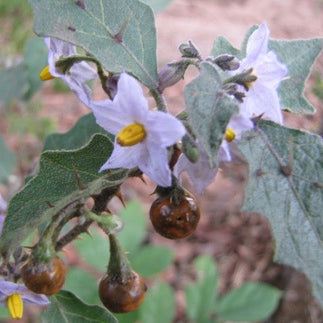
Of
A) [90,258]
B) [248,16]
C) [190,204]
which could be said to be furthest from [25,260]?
[248,16]

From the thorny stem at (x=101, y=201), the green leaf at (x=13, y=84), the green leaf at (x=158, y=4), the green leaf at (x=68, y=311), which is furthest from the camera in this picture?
the green leaf at (x=13, y=84)

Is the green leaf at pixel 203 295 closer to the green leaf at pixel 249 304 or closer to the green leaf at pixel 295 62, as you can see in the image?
the green leaf at pixel 249 304

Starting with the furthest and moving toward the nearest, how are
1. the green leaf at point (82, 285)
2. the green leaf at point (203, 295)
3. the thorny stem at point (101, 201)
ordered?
the green leaf at point (203, 295), the green leaf at point (82, 285), the thorny stem at point (101, 201)

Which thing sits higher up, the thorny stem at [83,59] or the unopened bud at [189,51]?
the unopened bud at [189,51]

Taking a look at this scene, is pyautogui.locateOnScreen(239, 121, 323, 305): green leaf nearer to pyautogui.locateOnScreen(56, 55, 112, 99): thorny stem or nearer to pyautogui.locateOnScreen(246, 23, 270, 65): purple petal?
pyautogui.locateOnScreen(246, 23, 270, 65): purple petal

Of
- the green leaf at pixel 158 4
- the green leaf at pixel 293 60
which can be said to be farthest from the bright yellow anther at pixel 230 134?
the green leaf at pixel 158 4

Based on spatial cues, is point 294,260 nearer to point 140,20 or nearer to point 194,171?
point 194,171

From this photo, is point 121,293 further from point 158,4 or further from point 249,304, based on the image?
point 249,304
